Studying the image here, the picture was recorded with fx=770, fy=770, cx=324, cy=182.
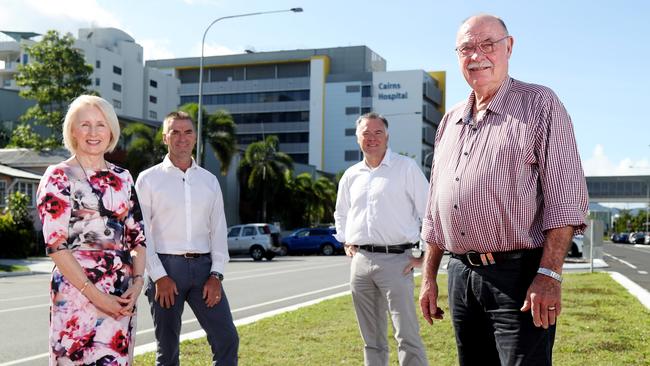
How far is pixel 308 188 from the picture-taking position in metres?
59.5

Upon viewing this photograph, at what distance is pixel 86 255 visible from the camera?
3.76 m

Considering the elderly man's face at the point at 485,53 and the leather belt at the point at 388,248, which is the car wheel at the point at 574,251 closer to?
the leather belt at the point at 388,248

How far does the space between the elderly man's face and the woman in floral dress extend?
1852mm

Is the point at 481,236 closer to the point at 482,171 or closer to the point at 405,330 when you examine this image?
the point at 482,171

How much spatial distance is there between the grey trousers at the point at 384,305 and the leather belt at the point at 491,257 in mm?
2378

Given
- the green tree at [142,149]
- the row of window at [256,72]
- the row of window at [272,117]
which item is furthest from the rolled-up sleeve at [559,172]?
the row of window at [256,72]

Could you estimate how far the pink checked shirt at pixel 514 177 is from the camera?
3.25 metres

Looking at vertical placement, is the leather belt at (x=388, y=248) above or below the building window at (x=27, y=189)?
below

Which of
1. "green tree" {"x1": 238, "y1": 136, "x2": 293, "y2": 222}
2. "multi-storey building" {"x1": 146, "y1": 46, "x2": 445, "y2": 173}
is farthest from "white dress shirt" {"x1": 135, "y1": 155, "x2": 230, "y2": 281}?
"multi-storey building" {"x1": 146, "y1": 46, "x2": 445, "y2": 173}

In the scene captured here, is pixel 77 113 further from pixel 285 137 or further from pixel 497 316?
pixel 285 137

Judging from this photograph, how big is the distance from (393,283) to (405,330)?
1.19 ft

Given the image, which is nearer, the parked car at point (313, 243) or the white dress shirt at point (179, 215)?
the white dress shirt at point (179, 215)

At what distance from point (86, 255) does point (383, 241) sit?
9.04ft

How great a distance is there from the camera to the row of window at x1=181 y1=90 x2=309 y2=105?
10781 cm
